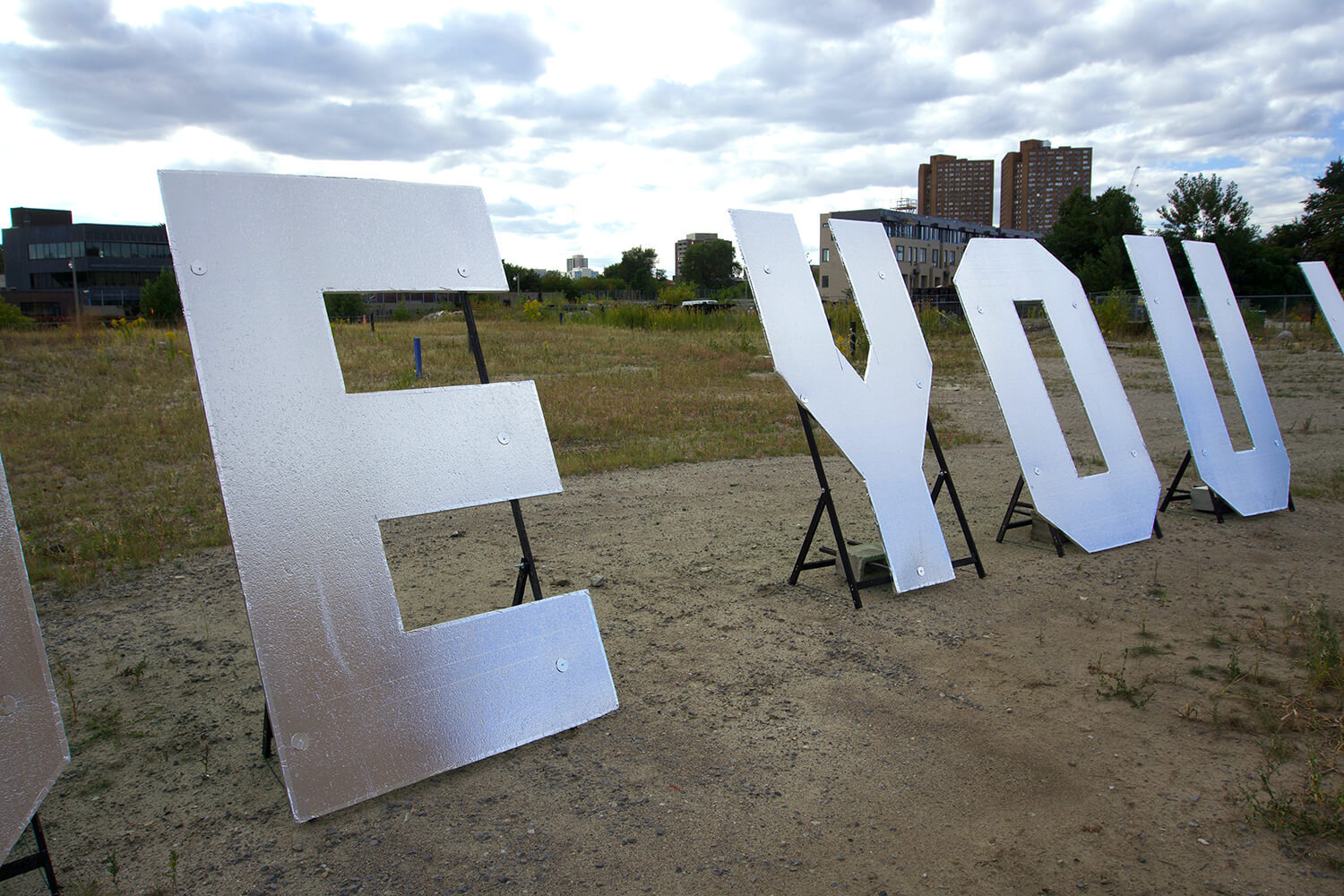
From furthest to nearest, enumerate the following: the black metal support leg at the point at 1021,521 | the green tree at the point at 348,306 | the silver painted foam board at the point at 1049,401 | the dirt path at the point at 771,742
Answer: the green tree at the point at 348,306 → the black metal support leg at the point at 1021,521 → the silver painted foam board at the point at 1049,401 → the dirt path at the point at 771,742

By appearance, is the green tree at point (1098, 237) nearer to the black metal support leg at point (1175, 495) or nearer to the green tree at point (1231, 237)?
the green tree at point (1231, 237)

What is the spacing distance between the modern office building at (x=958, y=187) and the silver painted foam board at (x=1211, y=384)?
111838 mm

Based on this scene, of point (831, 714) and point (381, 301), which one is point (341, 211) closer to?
point (831, 714)

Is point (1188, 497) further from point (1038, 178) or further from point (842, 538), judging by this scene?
point (1038, 178)

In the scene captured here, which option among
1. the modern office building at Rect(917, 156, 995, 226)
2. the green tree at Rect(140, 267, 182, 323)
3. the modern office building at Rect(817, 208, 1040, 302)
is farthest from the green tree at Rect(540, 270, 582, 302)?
the modern office building at Rect(917, 156, 995, 226)

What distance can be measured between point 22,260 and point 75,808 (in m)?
77.1

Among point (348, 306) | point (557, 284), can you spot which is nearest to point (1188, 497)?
point (348, 306)

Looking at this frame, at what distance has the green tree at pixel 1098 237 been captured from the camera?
3503cm

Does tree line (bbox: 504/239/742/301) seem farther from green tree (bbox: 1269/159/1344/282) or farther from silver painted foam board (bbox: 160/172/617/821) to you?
silver painted foam board (bbox: 160/172/617/821)

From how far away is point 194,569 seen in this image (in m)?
5.46

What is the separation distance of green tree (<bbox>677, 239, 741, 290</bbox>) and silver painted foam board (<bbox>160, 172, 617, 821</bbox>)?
82.6m

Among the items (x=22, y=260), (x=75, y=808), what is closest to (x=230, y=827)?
(x=75, y=808)

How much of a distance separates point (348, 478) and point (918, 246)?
65694 millimetres

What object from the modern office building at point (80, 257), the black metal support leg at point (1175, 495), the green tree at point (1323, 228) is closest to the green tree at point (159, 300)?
the modern office building at point (80, 257)
